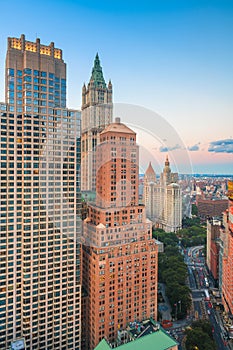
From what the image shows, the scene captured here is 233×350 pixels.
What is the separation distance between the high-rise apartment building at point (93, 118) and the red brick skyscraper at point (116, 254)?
38 cm

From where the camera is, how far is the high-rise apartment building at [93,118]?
6.24 metres

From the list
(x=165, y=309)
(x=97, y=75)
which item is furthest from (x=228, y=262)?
(x=97, y=75)

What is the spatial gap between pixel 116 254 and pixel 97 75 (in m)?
11.0

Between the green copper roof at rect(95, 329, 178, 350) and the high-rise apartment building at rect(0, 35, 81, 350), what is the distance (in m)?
2.42

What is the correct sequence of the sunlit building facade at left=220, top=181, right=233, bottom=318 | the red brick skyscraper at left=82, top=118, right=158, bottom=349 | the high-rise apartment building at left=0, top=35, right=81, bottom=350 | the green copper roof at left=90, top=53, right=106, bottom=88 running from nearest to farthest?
the high-rise apartment building at left=0, top=35, right=81, bottom=350 < the red brick skyscraper at left=82, top=118, right=158, bottom=349 < the sunlit building facade at left=220, top=181, right=233, bottom=318 < the green copper roof at left=90, top=53, right=106, bottom=88

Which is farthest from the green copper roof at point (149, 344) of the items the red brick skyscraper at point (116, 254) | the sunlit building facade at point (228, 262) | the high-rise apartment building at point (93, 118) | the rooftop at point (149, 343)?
the sunlit building facade at point (228, 262)

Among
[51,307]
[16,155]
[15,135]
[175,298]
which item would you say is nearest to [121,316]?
[51,307]

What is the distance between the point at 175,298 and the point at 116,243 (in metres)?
6.20

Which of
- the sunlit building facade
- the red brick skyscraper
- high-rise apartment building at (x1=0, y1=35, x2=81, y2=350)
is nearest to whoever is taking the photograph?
high-rise apartment building at (x1=0, y1=35, x2=81, y2=350)

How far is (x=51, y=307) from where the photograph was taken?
882cm

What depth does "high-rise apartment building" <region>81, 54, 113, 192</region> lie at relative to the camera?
6.24 metres

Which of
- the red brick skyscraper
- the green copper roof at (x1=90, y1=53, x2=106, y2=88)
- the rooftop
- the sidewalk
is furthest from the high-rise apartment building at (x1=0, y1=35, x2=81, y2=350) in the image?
the green copper roof at (x1=90, y1=53, x2=106, y2=88)

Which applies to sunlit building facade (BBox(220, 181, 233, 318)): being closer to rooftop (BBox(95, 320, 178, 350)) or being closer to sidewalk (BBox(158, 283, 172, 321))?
sidewalk (BBox(158, 283, 172, 321))

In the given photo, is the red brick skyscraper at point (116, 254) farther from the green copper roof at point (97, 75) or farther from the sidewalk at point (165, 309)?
the green copper roof at point (97, 75)
